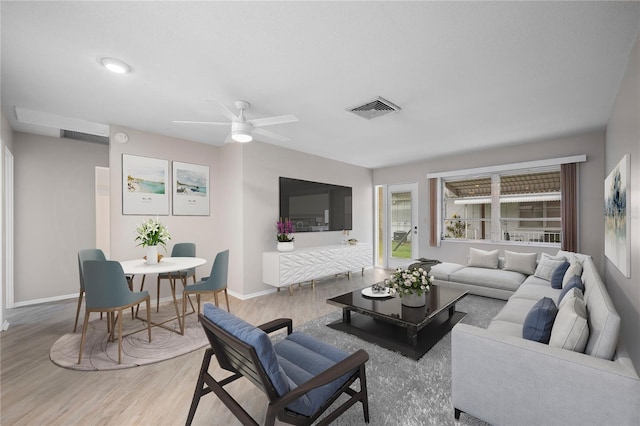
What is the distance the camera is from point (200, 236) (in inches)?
182

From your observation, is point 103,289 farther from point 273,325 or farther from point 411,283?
point 411,283

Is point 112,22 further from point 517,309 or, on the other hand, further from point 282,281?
point 517,309

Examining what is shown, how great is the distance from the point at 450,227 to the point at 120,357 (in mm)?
5855

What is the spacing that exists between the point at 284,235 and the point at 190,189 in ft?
5.71

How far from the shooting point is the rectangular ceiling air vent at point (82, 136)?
4.13m

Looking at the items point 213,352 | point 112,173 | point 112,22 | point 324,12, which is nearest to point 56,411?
point 213,352

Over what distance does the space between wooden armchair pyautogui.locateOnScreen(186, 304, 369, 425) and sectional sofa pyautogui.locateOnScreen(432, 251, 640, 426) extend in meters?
0.67

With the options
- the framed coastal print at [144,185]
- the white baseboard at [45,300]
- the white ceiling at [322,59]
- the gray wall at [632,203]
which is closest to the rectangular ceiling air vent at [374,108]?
the white ceiling at [322,59]

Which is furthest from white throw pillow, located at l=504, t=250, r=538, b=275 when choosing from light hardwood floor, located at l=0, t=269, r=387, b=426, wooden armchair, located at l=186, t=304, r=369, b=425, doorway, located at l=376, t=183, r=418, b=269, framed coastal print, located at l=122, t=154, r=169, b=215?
framed coastal print, located at l=122, t=154, r=169, b=215

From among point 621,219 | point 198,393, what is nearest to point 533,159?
point 621,219

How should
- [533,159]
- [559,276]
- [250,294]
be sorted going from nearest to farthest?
1. [559,276]
2. [250,294]
3. [533,159]

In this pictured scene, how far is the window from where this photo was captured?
186 inches

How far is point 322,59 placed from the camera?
7.17ft

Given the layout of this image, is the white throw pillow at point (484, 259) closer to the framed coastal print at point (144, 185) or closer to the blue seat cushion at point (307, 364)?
the blue seat cushion at point (307, 364)
